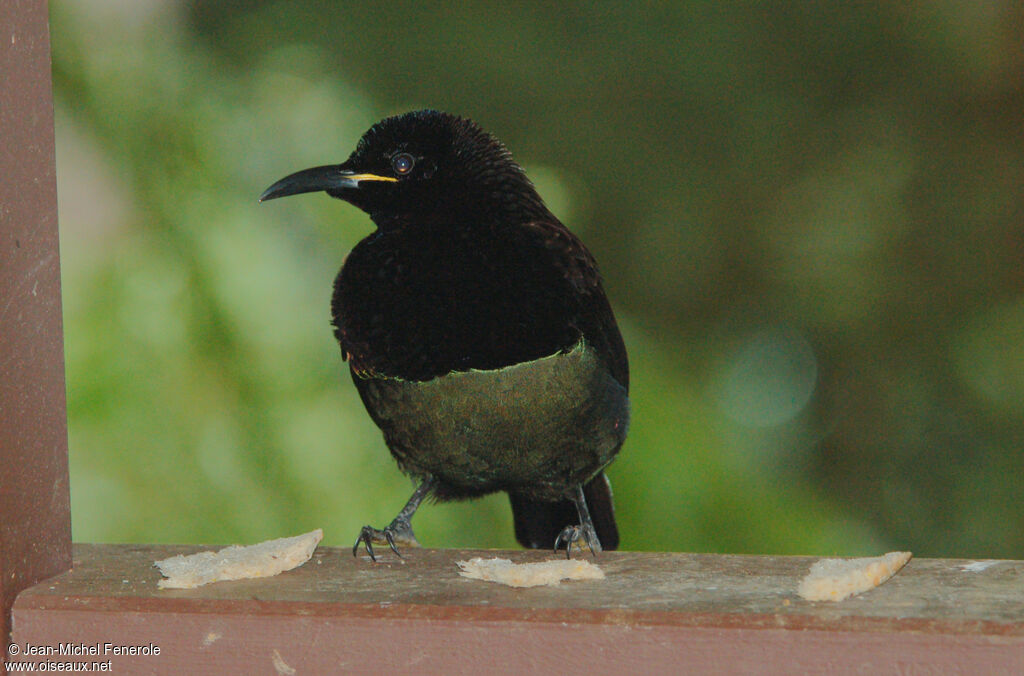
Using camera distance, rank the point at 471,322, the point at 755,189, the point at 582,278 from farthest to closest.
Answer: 1. the point at 755,189
2. the point at 582,278
3. the point at 471,322

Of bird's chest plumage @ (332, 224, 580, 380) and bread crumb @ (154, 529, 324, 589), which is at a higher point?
bird's chest plumage @ (332, 224, 580, 380)

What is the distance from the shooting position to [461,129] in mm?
2574

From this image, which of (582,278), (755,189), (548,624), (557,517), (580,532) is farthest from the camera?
(755,189)

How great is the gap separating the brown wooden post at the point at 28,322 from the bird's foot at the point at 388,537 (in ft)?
1.83

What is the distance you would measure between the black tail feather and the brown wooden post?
1.33 meters

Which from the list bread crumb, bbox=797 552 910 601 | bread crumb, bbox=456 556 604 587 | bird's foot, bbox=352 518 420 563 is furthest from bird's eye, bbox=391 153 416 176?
bread crumb, bbox=797 552 910 601

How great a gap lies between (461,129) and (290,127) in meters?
1.76

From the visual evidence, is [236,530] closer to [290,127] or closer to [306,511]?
[306,511]

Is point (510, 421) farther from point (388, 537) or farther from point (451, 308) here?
point (388, 537)

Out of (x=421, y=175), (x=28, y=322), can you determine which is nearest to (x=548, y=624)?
(x=28, y=322)

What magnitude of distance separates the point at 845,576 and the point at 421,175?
1.30 meters

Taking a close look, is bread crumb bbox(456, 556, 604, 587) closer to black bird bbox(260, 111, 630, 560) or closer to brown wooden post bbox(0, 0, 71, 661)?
black bird bbox(260, 111, 630, 560)

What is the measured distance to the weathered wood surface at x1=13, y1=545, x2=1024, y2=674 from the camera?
1500mm

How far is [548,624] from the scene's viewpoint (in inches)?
61.7
